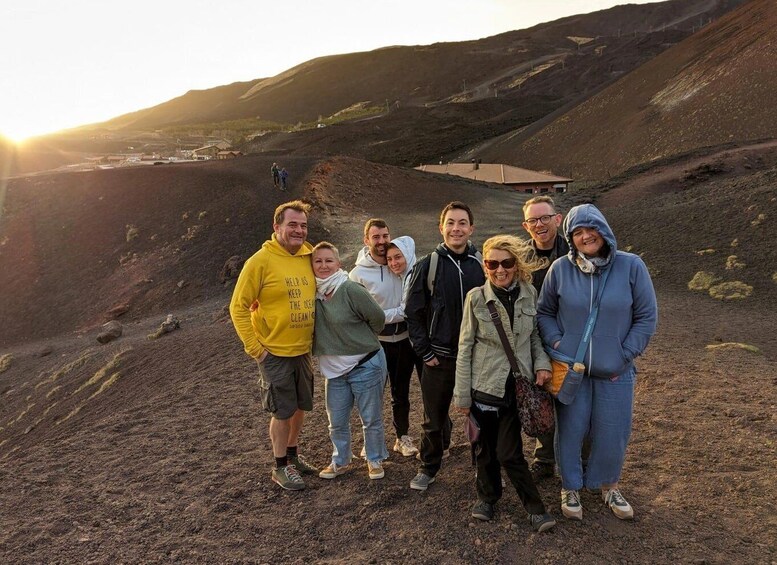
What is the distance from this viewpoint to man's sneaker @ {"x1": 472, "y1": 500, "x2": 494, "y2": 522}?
3270mm

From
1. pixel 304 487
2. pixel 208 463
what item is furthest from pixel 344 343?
pixel 208 463

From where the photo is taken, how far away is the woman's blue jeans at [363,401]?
149 inches

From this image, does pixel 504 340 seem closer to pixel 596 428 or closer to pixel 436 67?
pixel 596 428

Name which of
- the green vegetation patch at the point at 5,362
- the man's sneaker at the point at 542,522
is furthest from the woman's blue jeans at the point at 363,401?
the green vegetation patch at the point at 5,362

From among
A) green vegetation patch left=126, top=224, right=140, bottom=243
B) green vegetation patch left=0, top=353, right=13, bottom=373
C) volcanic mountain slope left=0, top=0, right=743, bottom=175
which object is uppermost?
volcanic mountain slope left=0, top=0, right=743, bottom=175

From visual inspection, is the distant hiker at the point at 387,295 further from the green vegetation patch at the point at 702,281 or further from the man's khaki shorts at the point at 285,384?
the green vegetation patch at the point at 702,281

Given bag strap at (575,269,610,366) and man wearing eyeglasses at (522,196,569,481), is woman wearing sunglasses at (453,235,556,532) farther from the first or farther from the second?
man wearing eyeglasses at (522,196,569,481)

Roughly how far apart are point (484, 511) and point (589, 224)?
1876 millimetres

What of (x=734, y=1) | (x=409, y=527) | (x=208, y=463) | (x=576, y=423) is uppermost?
(x=734, y=1)

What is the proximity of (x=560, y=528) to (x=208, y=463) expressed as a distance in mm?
3175

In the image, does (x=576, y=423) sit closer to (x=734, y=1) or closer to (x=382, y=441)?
(x=382, y=441)

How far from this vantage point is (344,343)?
12.2ft

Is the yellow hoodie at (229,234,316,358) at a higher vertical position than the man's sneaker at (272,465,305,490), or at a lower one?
higher

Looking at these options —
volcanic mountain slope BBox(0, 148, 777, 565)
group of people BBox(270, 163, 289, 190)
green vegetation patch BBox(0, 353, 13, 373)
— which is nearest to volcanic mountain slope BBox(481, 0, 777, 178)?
volcanic mountain slope BBox(0, 148, 777, 565)
